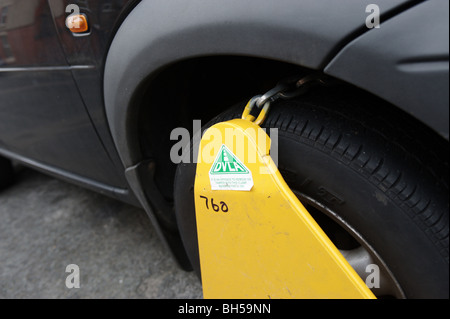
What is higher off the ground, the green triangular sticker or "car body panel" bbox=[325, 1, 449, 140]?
"car body panel" bbox=[325, 1, 449, 140]

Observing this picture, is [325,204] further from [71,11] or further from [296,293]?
[71,11]

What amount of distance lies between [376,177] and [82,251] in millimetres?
1439

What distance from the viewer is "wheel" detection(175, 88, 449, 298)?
2.29 feet

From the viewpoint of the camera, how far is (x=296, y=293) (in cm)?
87

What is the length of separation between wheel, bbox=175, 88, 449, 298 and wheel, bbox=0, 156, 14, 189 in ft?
7.05

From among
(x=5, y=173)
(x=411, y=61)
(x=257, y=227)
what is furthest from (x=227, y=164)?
(x=5, y=173)

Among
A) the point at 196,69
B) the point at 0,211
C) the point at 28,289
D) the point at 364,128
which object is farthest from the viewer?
the point at 0,211

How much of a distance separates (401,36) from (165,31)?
50 cm

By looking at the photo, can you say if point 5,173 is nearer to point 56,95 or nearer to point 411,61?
point 56,95

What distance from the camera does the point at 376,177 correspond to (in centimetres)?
72

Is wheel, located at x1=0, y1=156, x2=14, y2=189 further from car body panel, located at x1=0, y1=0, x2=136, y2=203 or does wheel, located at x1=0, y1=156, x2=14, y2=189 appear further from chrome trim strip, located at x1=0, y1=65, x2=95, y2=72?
chrome trim strip, located at x1=0, y1=65, x2=95, y2=72

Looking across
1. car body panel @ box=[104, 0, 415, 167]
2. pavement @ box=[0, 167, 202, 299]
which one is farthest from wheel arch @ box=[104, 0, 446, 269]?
pavement @ box=[0, 167, 202, 299]

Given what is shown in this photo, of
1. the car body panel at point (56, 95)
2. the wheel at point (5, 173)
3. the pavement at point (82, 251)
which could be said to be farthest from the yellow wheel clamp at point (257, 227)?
the wheel at point (5, 173)
